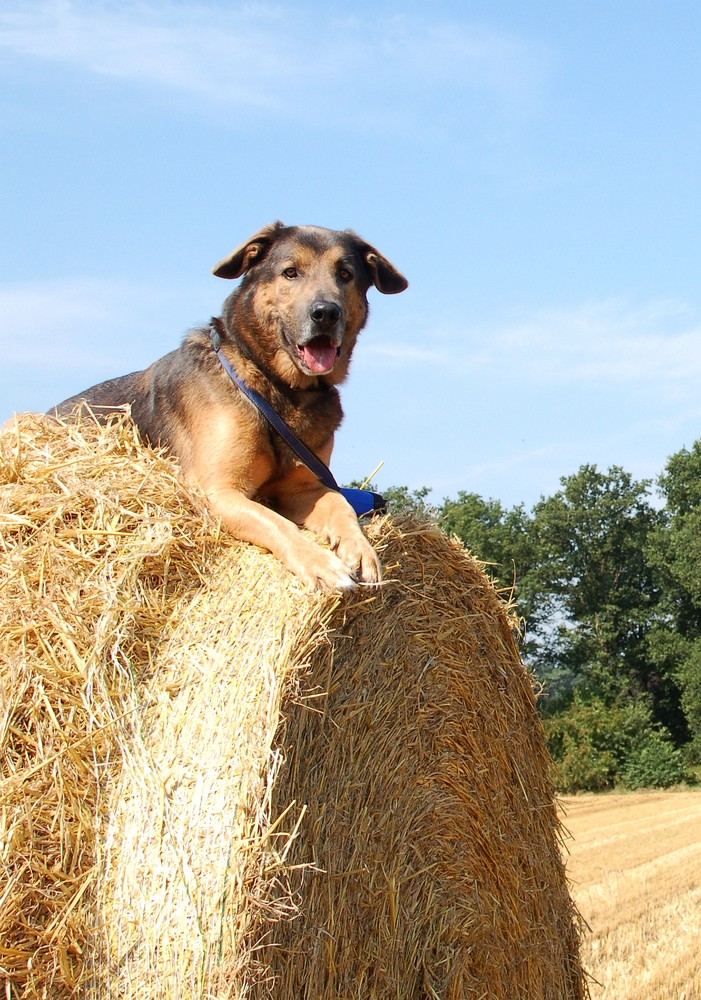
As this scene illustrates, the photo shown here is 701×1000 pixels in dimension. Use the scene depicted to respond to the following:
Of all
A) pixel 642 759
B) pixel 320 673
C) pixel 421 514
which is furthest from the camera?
pixel 642 759

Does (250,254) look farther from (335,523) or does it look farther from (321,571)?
(321,571)

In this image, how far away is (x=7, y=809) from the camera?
3.05m

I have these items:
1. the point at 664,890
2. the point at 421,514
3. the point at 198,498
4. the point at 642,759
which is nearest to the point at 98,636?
the point at 198,498

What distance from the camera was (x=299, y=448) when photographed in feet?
14.0

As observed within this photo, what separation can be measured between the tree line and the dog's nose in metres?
24.8

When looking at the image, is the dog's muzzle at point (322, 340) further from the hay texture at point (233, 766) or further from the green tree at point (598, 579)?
the green tree at point (598, 579)

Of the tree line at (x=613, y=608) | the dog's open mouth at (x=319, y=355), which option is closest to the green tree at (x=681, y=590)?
the tree line at (x=613, y=608)

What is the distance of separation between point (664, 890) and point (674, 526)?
30777 mm

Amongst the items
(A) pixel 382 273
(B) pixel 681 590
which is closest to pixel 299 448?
(A) pixel 382 273

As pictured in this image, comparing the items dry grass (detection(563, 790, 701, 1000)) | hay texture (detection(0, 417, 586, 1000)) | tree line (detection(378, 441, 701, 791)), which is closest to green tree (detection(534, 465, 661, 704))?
tree line (detection(378, 441, 701, 791))

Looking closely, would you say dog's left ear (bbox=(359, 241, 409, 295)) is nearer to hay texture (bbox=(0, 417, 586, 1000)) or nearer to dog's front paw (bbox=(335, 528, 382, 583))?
hay texture (bbox=(0, 417, 586, 1000))

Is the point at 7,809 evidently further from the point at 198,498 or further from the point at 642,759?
the point at 642,759

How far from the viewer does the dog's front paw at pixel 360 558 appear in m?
3.83

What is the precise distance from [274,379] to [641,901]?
6.84 m
